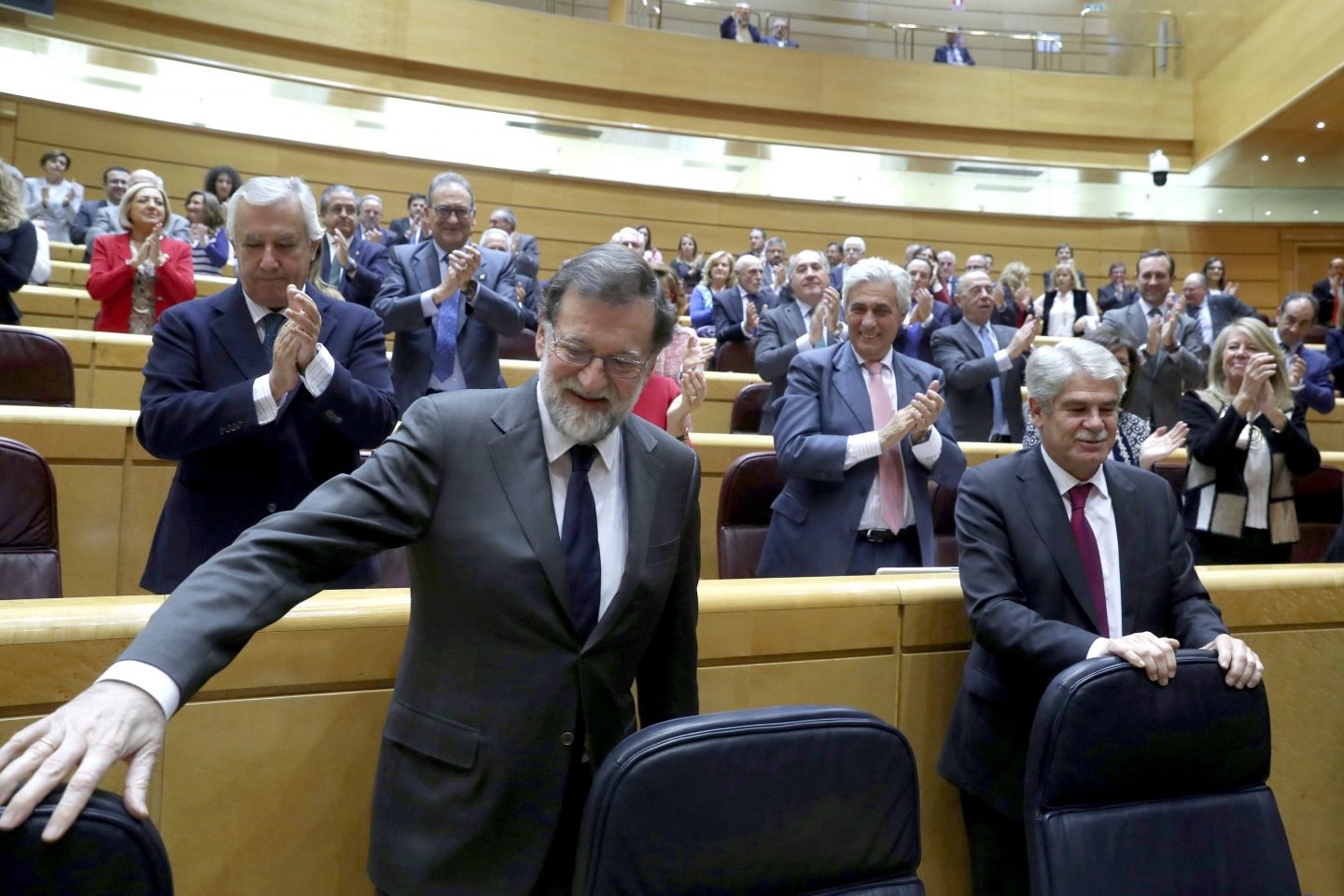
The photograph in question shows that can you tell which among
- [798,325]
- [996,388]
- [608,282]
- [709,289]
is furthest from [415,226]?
[608,282]

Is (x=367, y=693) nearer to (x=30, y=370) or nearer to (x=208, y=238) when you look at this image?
(x=30, y=370)

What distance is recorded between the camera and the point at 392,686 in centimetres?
142

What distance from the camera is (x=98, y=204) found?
23.3 feet

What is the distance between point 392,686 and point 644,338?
23.0 inches

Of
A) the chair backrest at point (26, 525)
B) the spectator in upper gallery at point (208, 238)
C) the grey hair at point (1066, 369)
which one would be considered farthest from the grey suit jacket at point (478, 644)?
the spectator in upper gallery at point (208, 238)

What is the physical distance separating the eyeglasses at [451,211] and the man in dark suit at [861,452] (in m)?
1.28

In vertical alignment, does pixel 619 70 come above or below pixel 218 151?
above

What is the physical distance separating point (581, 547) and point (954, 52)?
10956mm

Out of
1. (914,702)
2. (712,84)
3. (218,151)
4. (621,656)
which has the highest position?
(712,84)

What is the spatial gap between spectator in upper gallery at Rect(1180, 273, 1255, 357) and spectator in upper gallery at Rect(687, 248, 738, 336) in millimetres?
2981

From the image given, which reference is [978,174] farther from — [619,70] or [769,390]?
[769,390]

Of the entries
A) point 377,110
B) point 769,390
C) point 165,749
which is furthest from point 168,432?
point 377,110

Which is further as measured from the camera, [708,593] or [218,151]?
[218,151]

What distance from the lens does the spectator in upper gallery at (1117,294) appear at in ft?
27.8
